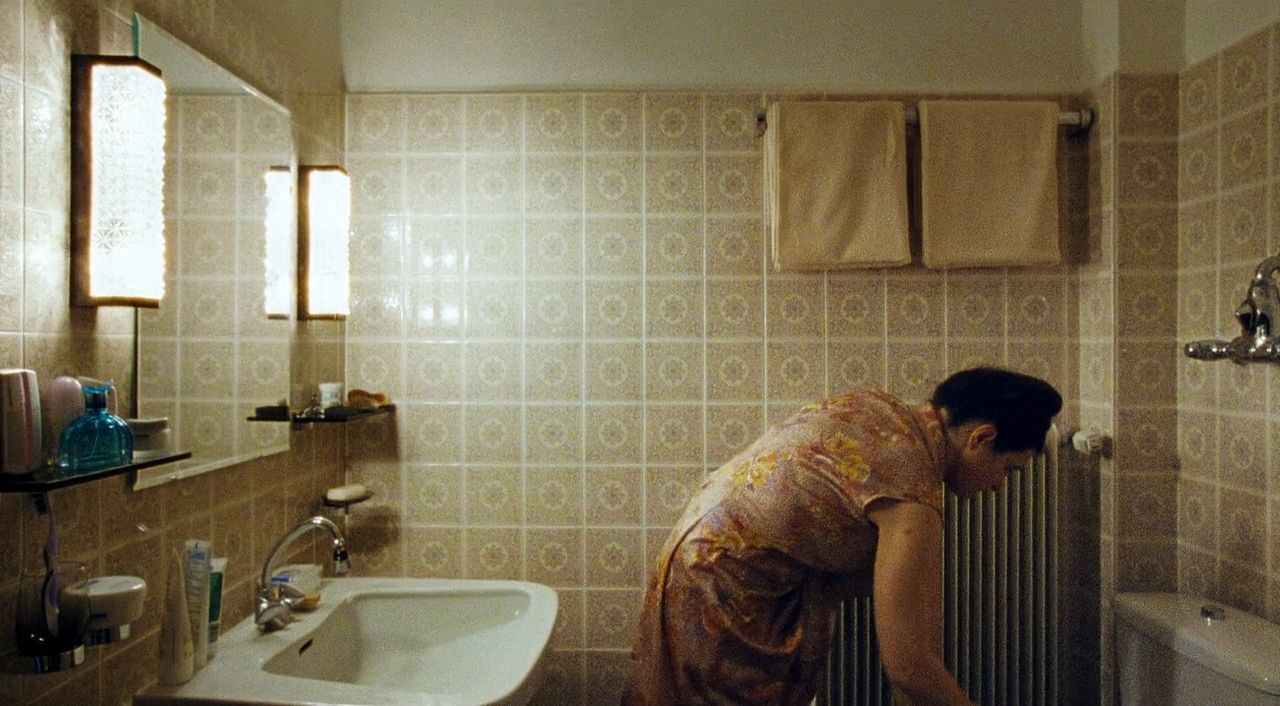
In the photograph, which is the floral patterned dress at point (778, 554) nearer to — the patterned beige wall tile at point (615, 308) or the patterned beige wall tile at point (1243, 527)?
the patterned beige wall tile at point (615, 308)

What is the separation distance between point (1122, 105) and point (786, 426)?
109 centimetres

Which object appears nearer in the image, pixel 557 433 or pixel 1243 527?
pixel 1243 527

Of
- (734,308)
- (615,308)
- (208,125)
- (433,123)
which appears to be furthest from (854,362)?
(208,125)

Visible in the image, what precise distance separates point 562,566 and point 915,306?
999 millimetres

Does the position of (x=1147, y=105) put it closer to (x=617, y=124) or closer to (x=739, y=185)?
(x=739, y=185)

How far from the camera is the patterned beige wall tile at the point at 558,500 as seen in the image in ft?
6.00

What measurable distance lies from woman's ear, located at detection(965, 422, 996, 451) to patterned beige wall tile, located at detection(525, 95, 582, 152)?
1.06 m

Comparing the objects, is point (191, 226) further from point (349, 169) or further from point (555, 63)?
point (555, 63)

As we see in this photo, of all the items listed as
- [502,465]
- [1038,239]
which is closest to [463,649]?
[502,465]

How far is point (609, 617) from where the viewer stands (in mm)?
1826

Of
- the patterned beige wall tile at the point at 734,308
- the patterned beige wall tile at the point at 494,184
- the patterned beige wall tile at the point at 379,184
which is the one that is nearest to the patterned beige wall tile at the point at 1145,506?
the patterned beige wall tile at the point at 734,308

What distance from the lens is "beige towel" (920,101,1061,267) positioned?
1.74 metres

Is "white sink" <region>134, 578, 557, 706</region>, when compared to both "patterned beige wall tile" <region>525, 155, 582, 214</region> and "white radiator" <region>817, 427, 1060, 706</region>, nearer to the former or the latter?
"white radiator" <region>817, 427, 1060, 706</region>

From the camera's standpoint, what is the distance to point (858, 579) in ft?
4.48
